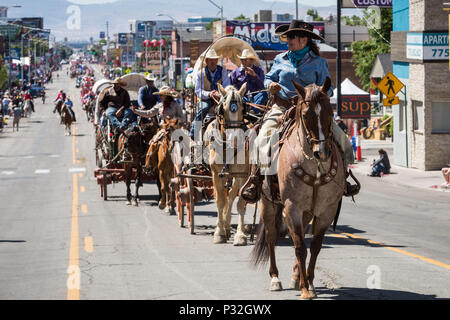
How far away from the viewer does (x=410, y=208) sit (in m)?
21.3

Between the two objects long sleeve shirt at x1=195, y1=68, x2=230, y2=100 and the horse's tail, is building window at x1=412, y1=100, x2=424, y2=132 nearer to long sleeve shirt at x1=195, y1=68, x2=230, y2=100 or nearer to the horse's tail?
long sleeve shirt at x1=195, y1=68, x2=230, y2=100

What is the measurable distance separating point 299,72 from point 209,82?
518cm

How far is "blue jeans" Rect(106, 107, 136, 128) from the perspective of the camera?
22.3m

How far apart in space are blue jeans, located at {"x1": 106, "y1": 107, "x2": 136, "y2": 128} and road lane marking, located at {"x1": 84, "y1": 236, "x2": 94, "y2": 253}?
695 cm

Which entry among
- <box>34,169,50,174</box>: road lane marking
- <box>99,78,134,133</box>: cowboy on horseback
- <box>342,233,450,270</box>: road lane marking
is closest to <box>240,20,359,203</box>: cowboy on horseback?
<box>342,233,450,270</box>: road lane marking

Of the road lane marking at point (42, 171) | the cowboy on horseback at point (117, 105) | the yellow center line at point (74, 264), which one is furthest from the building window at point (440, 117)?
the yellow center line at point (74, 264)

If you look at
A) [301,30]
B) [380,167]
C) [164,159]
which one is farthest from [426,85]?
[301,30]

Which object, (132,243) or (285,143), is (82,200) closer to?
(132,243)

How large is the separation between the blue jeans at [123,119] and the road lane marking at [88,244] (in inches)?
274

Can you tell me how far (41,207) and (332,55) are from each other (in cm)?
6590

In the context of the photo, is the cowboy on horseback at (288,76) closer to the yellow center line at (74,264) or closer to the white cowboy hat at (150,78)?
the yellow center line at (74,264)

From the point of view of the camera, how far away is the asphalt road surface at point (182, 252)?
1051 cm
